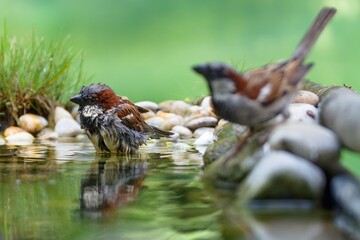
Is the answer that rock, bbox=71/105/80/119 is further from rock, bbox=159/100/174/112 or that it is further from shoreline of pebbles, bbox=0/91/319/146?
rock, bbox=159/100/174/112

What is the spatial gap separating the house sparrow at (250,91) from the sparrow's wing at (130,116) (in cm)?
231

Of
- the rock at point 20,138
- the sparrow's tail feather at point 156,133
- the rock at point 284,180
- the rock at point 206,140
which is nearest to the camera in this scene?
the rock at point 284,180

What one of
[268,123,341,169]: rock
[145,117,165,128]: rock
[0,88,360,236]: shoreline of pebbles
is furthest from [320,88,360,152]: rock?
[145,117,165,128]: rock

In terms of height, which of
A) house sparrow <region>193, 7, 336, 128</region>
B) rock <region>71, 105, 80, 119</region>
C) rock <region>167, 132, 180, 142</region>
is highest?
house sparrow <region>193, 7, 336, 128</region>

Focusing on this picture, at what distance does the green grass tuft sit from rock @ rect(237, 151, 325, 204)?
21.3 feet

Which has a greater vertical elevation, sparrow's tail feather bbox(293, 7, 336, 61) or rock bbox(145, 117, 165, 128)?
sparrow's tail feather bbox(293, 7, 336, 61)

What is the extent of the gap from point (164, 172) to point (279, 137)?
140 cm

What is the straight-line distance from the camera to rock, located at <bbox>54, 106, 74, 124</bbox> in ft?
30.0

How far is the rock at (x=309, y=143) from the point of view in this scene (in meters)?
3.27

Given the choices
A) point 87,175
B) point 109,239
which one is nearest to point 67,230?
point 109,239

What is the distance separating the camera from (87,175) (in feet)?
14.7

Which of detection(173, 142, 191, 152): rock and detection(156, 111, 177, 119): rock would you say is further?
detection(156, 111, 177, 119): rock

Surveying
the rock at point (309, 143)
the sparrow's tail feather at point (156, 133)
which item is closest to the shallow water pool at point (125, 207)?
the rock at point (309, 143)

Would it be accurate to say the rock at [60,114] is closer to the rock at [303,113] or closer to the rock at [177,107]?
the rock at [177,107]
